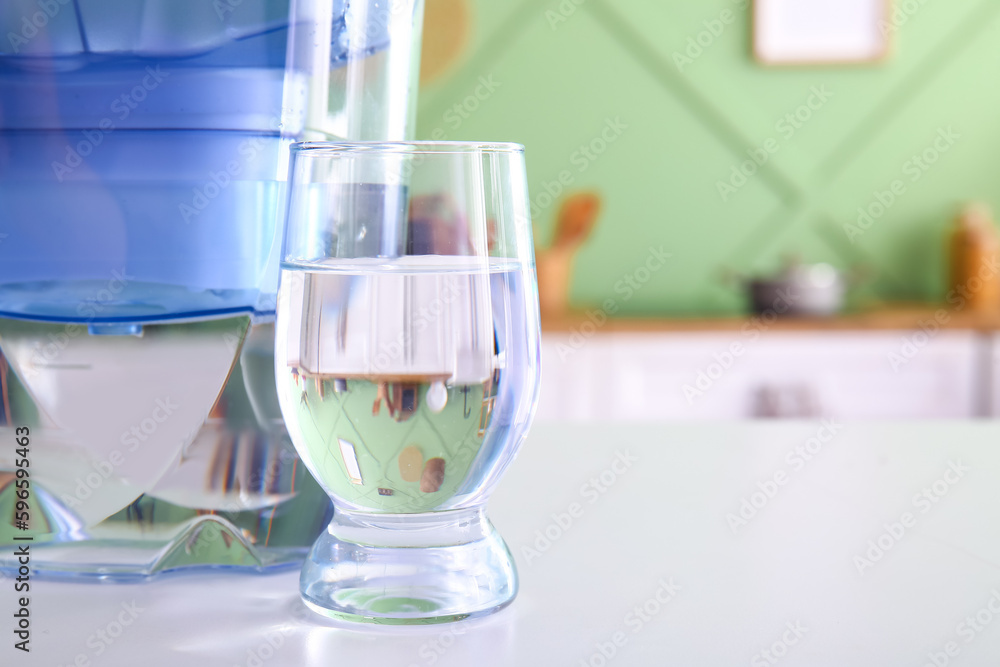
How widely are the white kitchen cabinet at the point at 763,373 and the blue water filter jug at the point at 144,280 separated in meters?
1.71

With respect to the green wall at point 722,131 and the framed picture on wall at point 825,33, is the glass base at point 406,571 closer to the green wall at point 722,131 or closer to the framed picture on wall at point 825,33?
the green wall at point 722,131

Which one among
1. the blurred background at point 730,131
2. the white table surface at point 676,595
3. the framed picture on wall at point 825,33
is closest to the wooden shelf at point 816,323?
the blurred background at point 730,131

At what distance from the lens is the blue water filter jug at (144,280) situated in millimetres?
375

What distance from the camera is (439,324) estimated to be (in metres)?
0.33

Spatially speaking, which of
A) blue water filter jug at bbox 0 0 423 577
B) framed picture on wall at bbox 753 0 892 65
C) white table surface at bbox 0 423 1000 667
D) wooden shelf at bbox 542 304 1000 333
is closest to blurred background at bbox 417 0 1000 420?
framed picture on wall at bbox 753 0 892 65

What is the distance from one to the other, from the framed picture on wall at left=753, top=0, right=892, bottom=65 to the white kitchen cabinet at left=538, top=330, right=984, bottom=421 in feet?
2.34

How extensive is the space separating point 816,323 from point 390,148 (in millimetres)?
1922

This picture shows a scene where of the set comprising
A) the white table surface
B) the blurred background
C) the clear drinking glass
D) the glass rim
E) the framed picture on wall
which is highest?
the framed picture on wall

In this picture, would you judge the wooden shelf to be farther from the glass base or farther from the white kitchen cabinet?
the glass base

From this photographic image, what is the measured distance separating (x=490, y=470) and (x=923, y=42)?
2.41m

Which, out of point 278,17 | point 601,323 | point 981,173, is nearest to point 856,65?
point 981,173

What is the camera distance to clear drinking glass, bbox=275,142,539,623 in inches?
13.0

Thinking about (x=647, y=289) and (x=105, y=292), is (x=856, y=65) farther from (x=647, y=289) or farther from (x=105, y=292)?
(x=105, y=292)

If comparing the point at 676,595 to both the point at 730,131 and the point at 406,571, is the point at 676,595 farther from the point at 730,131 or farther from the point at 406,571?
the point at 730,131
